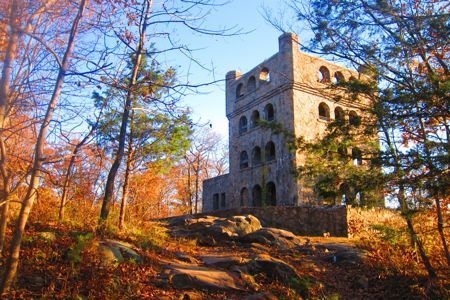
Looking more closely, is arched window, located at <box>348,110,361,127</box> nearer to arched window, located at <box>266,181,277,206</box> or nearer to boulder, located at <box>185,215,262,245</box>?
boulder, located at <box>185,215,262,245</box>

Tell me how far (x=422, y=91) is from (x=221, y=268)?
5631 millimetres

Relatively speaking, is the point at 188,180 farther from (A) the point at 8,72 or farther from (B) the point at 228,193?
(A) the point at 8,72

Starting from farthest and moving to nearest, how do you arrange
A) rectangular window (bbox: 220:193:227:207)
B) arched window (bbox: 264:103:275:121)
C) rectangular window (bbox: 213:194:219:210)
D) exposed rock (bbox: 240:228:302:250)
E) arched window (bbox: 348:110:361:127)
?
rectangular window (bbox: 213:194:219:210) < rectangular window (bbox: 220:193:227:207) < arched window (bbox: 264:103:275:121) < exposed rock (bbox: 240:228:302:250) < arched window (bbox: 348:110:361:127)

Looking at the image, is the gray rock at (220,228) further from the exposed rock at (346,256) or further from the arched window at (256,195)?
the arched window at (256,195)

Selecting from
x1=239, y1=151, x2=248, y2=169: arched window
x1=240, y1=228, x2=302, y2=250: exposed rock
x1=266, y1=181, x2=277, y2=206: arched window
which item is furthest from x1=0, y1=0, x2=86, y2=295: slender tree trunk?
x1=239, y1=151, x2=248, y2=169: arched window

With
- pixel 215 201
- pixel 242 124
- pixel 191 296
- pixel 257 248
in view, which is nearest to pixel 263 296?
pixel 191 296

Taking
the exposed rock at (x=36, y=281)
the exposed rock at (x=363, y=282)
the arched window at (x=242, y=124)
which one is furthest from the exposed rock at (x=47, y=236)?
the arched window at (x=242, y=124)

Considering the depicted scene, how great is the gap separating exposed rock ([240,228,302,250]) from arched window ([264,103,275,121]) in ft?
35.6

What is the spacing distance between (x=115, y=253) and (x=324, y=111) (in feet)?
59.7

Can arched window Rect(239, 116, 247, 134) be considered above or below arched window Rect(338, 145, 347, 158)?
above

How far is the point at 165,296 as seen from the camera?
6.60 metres

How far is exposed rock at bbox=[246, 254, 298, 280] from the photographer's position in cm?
862

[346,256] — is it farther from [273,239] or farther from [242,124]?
[242,124]

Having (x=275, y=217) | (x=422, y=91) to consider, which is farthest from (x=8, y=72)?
(x=275, y=217)
